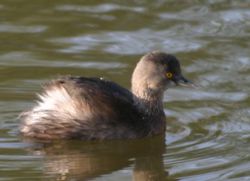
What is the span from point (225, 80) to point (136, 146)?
190 centimetres

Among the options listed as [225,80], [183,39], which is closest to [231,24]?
[183,39]

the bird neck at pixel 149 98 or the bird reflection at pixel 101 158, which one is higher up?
the bird neck at pixel 149 98

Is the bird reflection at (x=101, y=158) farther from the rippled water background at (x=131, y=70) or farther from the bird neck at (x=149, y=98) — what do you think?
the bird neck at (x=149, y=98)

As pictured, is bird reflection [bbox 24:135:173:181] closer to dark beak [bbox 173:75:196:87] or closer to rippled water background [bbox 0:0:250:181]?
rippled water background [bbox 0:0:250:181]

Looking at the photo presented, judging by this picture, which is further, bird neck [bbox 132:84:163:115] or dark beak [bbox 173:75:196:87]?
dark beak [bbox 173:75:196:87]

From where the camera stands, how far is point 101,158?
9.42 meters

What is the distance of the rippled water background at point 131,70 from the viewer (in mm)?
9133

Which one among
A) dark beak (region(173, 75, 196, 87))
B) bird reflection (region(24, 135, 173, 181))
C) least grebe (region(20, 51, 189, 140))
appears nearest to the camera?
bird reflection (region(24, 135, 173, 181))

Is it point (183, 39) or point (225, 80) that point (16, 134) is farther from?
point (183, 39)

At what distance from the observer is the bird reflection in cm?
897

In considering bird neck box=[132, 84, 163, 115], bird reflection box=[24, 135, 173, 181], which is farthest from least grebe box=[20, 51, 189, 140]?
bird neck box=[132, 84, 163, 115]

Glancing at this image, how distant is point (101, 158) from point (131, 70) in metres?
2.47

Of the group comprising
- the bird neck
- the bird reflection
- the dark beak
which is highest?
the dark beak

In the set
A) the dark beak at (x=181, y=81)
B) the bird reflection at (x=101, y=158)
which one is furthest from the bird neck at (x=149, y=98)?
the bird reflection at (x=101, y=158)
